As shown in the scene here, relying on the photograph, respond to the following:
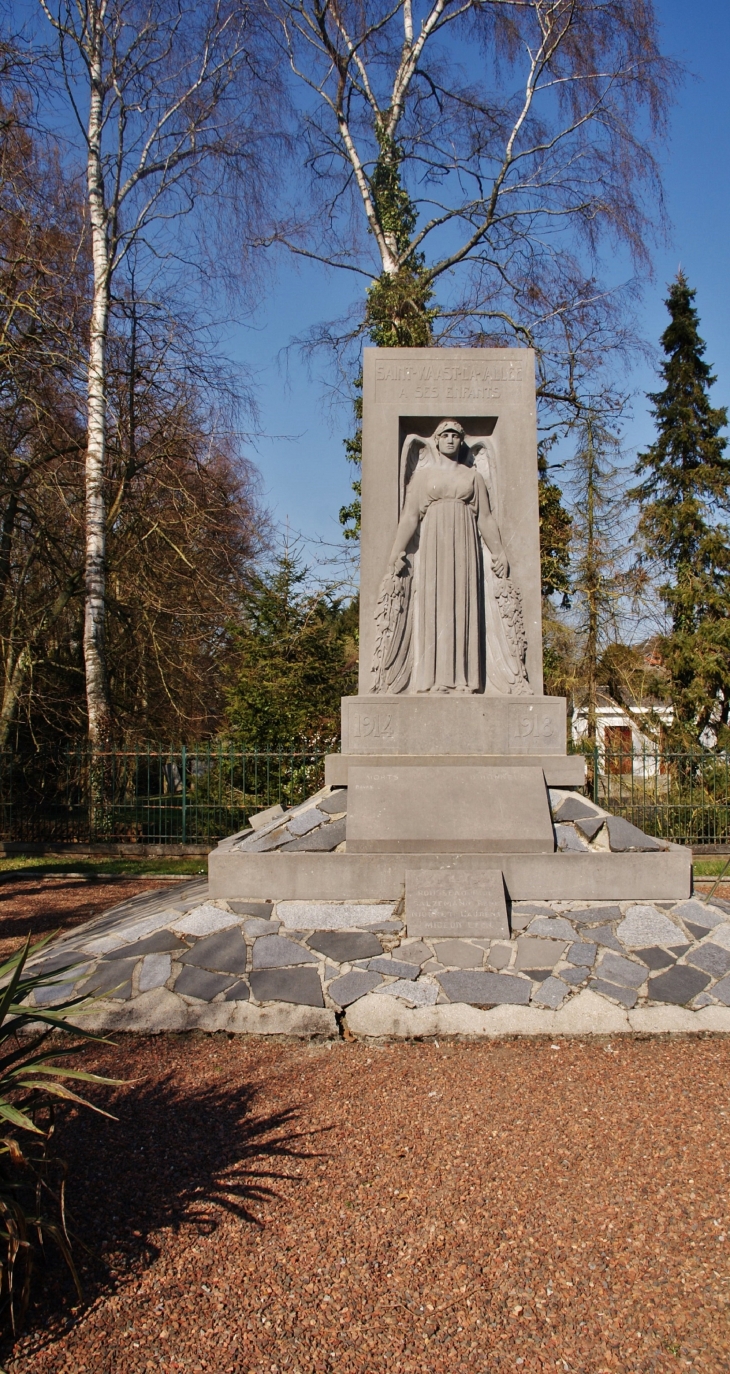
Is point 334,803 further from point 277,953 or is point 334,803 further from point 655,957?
point 655,957

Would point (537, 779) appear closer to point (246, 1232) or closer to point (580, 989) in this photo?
point (580, 989)

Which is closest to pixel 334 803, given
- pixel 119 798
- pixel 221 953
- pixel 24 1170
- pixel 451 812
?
pixel 451 812

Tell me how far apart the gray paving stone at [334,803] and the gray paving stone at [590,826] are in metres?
1.44

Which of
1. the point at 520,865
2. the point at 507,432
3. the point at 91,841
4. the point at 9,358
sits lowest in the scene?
the point at 91,841

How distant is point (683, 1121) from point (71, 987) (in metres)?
3.10

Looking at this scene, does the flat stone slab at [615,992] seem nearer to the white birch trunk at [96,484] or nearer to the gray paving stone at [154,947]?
the gray paving stone at [154,947]

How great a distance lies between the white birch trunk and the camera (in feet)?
41.3

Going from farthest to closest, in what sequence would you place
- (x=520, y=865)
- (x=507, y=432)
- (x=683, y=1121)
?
(x=507, y=432) < (x=520, y=865) < (x=683, y=1121)

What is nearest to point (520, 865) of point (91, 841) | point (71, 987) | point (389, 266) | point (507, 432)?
point (71, 987)

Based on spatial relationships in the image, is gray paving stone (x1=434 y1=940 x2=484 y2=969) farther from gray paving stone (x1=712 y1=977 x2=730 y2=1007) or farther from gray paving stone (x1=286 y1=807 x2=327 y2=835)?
gray paving stone (x1=712 y1=977 x2=730 y2=1007)

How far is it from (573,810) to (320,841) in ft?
5.16

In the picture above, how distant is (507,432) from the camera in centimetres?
594

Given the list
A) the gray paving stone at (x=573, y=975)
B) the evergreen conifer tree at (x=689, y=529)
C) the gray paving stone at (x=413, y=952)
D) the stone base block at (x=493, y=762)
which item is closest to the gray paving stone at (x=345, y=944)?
the gray paving stone at (x=413, y=952)

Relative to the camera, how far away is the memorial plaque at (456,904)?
4668mm
